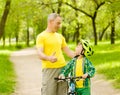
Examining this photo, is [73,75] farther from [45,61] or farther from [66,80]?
[45,61]

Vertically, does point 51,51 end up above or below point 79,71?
above

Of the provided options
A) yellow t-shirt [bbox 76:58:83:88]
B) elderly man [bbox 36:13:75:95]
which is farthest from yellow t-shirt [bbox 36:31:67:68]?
yellow t-shirt [bbox 76:58:83:88]

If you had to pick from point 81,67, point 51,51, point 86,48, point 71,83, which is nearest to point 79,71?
point 81,67

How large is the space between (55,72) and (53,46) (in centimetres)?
41

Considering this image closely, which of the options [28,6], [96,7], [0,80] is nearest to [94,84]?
[0,80]

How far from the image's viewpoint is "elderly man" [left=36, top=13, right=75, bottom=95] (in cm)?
615

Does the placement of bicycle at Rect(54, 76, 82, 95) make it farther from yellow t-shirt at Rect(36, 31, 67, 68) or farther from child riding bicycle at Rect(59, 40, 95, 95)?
yellow t-shirt at Rect(36, 31, 67, 68)

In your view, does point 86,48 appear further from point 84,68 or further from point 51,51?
point 51,51

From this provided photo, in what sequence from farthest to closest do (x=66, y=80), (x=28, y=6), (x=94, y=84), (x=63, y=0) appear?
(x=63, y=0), (x=28, y=6), (x=94, y=84), (x=66, y=80)

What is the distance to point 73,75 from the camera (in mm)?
6012

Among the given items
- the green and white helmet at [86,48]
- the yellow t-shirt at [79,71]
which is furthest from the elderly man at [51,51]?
the green and white helmet at [86,48]

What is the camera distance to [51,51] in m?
6.17

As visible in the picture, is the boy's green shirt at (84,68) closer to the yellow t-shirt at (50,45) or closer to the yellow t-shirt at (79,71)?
the yellow t-shirt at (79,71)

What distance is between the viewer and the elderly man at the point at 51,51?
615 cm
